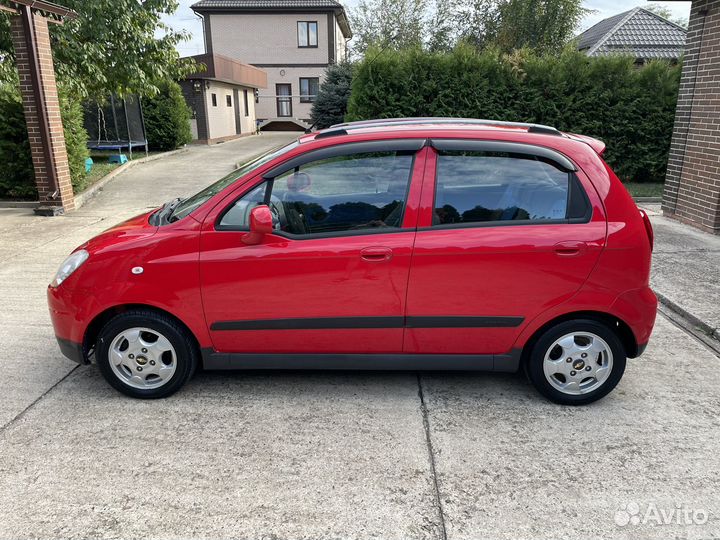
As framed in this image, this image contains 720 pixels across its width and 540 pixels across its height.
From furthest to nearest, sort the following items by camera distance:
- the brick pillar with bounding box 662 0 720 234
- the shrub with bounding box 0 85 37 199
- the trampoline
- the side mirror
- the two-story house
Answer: the two-story house, the trampoline, the shrub with bounding box 0 85 37 199, the brick pillar with bounding box 662 0 720 234, the side mirror

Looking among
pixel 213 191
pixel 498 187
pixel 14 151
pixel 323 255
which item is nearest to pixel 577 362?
pixel 498 187

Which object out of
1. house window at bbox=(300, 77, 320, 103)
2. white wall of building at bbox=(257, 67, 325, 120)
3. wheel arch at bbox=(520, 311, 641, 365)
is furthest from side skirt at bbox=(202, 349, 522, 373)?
house window at bbox=(300, 77, 320, 103)

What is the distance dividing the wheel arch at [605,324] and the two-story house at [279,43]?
3473 cm

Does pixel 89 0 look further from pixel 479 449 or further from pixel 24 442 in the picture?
pixel 479 449

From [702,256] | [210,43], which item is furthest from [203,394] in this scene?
[210,43]

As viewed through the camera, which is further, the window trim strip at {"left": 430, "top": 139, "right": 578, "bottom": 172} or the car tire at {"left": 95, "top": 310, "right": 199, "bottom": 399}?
the car tire at {"left": 95, "top": 310, "right": 199, "bottom": 399}

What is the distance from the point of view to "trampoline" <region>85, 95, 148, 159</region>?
1714 centimetres

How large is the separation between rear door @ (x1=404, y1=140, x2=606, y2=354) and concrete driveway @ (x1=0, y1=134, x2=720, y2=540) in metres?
0.58

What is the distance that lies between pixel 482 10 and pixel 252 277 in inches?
1113

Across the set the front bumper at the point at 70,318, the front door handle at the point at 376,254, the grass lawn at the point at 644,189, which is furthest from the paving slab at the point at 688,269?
the front bumper at the point at 70,318

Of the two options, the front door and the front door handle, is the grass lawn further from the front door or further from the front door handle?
the front door handle

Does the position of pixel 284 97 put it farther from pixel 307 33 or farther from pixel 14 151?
pixel 14 151

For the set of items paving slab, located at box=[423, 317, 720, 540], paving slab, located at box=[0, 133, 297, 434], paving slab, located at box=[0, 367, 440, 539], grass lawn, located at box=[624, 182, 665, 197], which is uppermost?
grass lawn, located at box=[624, 182, 665, 197]

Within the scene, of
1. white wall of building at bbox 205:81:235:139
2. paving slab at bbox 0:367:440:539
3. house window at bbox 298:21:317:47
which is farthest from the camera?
house window at bbox 298:21:317:47
